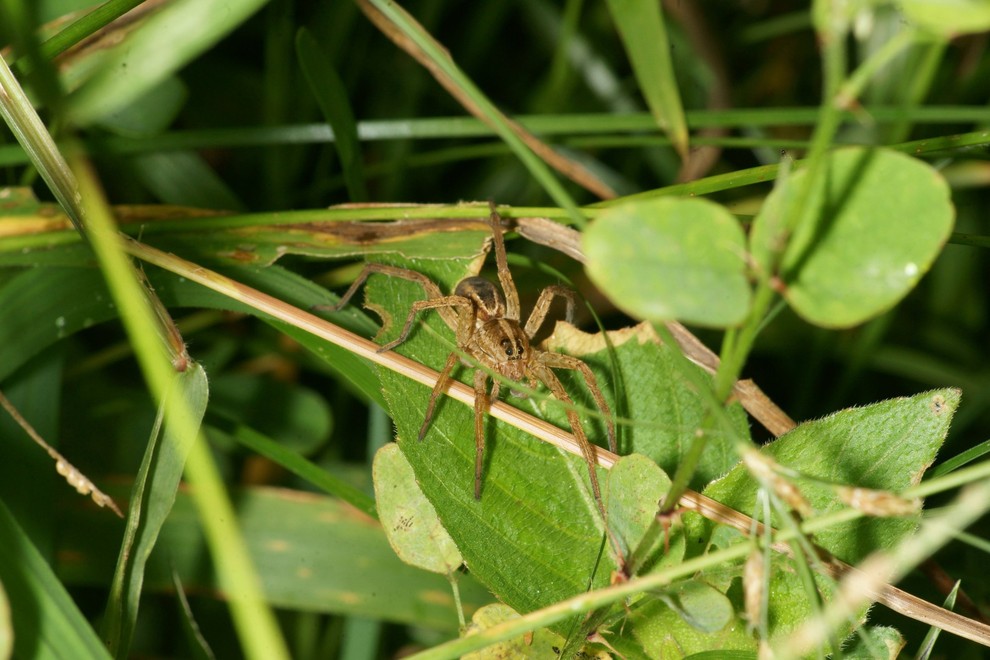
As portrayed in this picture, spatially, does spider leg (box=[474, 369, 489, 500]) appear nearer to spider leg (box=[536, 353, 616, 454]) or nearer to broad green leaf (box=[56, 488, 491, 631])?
spider leg (box=[536, 353, 616, 454])

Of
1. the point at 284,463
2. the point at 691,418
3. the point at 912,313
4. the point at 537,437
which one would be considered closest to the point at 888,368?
the point at 912,313

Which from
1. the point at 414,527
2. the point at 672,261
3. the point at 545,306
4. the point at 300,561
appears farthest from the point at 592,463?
the point at 300,561

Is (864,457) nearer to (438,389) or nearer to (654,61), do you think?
(438,389)

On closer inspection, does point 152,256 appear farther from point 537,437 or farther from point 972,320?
point 972,320

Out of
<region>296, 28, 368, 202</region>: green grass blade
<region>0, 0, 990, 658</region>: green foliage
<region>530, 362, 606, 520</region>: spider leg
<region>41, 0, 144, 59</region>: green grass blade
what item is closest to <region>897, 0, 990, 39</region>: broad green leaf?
<region>0, 0, 990, 658</region>: green foliage

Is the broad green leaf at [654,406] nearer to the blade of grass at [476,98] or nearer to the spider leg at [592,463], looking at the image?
the spider leg at [592,463]
